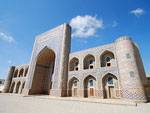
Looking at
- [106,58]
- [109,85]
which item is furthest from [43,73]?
[109,85]

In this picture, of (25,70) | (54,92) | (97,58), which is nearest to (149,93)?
(97,58)

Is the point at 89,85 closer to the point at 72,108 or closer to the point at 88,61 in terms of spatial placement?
the point at 88,61

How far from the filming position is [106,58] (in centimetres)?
1711

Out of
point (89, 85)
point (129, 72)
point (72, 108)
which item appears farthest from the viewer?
point (89, 85)

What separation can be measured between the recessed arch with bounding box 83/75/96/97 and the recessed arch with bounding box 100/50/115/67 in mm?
2728

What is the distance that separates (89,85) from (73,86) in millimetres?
2989

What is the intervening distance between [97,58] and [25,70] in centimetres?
2396

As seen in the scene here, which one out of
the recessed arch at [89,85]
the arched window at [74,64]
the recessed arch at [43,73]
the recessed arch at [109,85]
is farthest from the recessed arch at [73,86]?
the recessed arch at [43,73]

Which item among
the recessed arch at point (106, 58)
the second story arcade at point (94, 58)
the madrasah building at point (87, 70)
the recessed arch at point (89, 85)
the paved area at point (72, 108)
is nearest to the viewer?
the paved area at point (72, 108)

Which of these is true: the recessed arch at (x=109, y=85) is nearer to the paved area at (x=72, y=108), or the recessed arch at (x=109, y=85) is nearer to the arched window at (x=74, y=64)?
the paved area at (x=72, y=108)

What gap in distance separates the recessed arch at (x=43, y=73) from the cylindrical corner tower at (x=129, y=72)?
15.3 metres

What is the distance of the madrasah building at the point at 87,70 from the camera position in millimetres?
12727

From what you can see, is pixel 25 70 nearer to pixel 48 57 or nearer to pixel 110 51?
pixel 48 57

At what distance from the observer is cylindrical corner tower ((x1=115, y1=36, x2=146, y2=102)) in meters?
11.7
